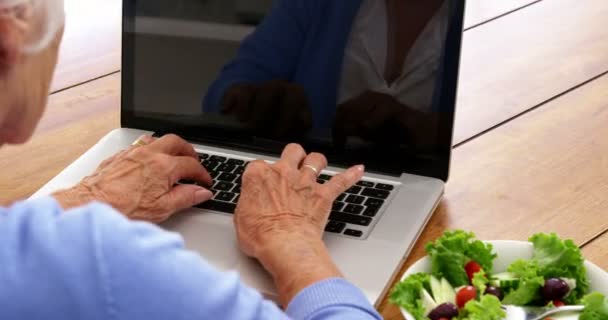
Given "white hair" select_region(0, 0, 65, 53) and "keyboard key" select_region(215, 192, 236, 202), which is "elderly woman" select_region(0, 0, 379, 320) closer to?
"white hair" select_region(0, 0, 65, 53)

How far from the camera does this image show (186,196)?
1.23 meters

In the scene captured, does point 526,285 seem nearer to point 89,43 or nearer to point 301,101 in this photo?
point 301,101

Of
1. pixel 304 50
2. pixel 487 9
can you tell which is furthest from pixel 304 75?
pixel 487 9

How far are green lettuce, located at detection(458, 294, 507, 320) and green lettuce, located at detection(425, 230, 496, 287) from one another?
0.09 m

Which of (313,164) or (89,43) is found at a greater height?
(313,164)

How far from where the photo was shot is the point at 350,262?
3.63 ft

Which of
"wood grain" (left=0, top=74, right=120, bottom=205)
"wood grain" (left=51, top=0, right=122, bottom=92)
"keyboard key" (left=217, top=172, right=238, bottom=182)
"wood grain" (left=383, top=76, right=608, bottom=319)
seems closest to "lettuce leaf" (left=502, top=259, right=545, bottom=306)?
"wood grain" (left=383, top=76, right=608, bottom=319)

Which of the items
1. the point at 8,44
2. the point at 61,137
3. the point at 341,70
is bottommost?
the point at 61,137

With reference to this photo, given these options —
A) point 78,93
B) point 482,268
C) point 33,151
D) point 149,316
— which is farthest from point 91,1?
point 149,316

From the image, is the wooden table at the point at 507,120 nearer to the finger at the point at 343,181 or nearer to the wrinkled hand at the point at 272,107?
the finger at the point at 343,181

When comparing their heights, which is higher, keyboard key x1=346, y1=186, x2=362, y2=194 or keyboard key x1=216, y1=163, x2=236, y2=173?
keyboard key x1=346, y1=186, x2=362, y2=194

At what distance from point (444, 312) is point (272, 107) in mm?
504

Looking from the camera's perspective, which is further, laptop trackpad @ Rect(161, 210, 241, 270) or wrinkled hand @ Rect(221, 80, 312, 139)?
wrinkled hand @ Rect(221, 80, 312, 139)

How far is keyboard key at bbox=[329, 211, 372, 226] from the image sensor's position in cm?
119
